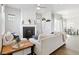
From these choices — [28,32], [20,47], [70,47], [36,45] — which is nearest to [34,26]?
[28,32]

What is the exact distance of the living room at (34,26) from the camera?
6.10 feet

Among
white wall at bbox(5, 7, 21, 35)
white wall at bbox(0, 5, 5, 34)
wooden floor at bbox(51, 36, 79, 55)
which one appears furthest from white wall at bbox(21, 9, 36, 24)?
wooden floor at bbox(51, 36, 79, 55)

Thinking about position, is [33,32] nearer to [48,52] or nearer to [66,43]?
[48,52]

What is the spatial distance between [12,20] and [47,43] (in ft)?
3.14

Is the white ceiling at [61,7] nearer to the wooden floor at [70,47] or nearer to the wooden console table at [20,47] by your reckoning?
the wooden floor at [70,47]

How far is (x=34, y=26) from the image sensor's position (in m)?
2.08

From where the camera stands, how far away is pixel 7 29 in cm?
187

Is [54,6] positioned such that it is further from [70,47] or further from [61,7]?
[70,47]

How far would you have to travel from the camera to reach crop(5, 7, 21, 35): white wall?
6.06ft

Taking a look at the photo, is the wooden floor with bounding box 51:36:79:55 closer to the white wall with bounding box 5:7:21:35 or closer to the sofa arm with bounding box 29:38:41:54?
the sofa arm with bounding box 29:38:41:54

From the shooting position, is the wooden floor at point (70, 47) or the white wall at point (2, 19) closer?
the white wall at point (2, 19)

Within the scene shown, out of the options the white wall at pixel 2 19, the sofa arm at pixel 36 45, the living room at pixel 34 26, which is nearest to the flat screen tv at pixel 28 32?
the living room at pixel 34 26
